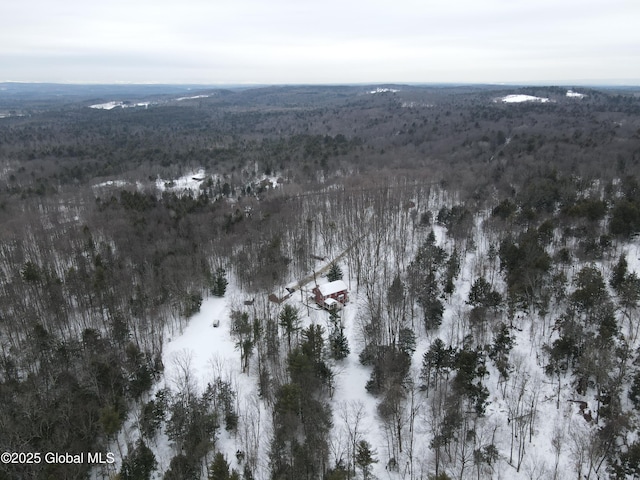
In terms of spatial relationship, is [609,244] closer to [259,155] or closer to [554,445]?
[554,445]

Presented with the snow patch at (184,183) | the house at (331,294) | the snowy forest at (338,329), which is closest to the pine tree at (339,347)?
the snowy forest at (338,329)

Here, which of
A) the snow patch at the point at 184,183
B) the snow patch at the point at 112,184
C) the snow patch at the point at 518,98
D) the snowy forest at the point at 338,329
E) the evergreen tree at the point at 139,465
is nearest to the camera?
the evergreen tree at the point at 139,465

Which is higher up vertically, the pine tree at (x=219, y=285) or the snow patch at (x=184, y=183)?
the snow patch at (x=184, y=183)

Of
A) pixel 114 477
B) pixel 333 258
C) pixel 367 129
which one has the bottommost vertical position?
pixel 114 477

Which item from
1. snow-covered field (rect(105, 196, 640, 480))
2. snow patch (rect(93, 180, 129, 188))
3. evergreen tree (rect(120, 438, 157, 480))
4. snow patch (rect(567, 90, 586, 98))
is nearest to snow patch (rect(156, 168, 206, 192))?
snow patch (rect(93, 180, 129, 188))

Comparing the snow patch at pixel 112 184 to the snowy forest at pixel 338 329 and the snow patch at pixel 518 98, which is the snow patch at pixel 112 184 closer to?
the snowy forest at pixel 338 329

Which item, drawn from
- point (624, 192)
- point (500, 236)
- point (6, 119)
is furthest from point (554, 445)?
point (6, 119)

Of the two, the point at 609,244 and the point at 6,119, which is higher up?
the point at 6,119

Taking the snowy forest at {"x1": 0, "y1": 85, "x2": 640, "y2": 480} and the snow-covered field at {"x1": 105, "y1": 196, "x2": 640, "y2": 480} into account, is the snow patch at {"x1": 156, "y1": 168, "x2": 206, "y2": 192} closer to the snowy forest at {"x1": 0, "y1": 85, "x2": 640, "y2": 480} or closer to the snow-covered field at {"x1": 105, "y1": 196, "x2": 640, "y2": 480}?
the snowy forest at {"x1": 0, "y1": 85, "x2": 640, "y2": 480}
